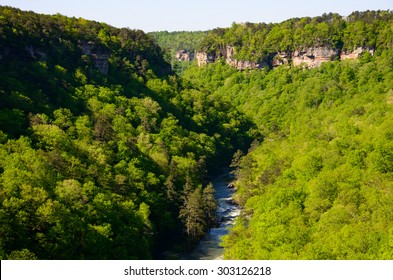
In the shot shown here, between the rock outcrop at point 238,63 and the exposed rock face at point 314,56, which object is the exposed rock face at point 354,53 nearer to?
the exposed rock face at point 314,56

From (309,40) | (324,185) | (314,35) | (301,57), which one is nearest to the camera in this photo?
(324,185)

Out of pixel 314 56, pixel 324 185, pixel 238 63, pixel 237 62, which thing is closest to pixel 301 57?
pixel 314 56

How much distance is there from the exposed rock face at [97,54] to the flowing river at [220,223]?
39.0m

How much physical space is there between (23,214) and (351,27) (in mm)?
145342

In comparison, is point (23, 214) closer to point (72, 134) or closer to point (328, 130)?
point (72, 134)

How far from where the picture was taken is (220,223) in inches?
3187

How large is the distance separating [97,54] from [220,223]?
5545cm

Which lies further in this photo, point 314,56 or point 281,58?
point 281,58

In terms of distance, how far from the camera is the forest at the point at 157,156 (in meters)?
54.3

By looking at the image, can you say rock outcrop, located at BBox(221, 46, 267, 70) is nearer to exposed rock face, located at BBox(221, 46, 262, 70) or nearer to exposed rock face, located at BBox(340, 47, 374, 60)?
exposed rock face, located at BBox(221, 46, 262, 70)

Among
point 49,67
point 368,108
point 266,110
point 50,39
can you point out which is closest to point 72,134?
point 49,67

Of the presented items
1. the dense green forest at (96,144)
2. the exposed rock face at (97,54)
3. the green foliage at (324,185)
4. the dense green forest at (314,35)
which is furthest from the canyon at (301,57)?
the exposed rock face at (97,54)

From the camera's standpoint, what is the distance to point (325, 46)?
167 m

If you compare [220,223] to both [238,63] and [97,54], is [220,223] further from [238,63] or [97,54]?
[238,63]
